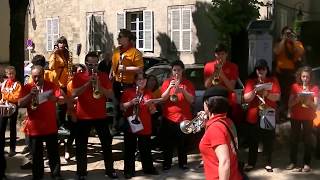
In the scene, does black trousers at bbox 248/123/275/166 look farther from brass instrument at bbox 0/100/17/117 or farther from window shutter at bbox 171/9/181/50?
window shutter at bbox 171/9/181/50

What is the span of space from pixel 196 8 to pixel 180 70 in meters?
12.4

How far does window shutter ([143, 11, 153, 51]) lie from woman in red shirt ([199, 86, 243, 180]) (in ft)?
56.8

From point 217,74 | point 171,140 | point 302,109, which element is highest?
point 217,74

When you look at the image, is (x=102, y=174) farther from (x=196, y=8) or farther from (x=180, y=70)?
(x=196, y=8)

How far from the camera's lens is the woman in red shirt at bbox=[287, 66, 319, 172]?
26.1 feet

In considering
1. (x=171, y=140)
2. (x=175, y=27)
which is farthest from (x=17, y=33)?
(x=175, y=27)

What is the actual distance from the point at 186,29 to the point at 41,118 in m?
13.5

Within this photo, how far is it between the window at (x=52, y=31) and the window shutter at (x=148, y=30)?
579 centimetres

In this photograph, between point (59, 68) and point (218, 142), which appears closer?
point (218, 142)

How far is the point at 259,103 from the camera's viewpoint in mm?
7977

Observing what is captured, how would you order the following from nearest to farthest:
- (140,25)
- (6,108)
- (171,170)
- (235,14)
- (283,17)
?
(6,108), (171,170), (235,14), (283,17), (140,25)

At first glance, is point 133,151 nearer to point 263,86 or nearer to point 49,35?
point 263,86

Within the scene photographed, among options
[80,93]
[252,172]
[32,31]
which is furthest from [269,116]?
[32,31]

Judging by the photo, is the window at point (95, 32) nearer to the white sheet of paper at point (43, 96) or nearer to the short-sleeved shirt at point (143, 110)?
the short-sleeved shirt at point (143, 110)
